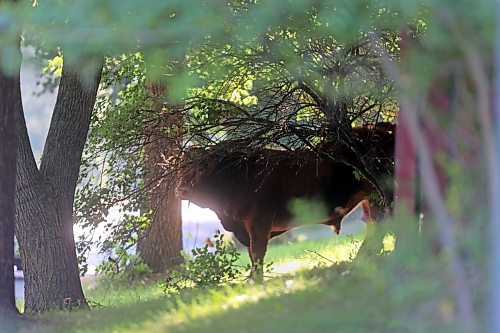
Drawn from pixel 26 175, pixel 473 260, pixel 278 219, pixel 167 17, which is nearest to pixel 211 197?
pixel 278 219

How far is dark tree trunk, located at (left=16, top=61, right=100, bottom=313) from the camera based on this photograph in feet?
28.2

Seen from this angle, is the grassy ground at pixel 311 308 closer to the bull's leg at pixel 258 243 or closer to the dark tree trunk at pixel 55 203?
the dark tree trunk at pixel 55 203

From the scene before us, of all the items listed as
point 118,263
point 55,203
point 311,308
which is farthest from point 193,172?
point 311,308

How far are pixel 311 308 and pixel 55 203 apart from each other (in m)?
4.46

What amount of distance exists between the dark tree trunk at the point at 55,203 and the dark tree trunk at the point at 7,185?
54.0 inches

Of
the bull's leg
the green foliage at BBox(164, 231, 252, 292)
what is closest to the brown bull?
the bull's leg

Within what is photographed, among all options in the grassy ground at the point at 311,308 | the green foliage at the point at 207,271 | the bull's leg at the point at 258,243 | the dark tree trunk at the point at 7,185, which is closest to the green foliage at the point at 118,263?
the green foliage at the point at 207,271

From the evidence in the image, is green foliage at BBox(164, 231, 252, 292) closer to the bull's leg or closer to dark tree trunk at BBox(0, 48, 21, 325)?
the bull's leg

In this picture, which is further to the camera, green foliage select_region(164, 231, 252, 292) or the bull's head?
the bull's head

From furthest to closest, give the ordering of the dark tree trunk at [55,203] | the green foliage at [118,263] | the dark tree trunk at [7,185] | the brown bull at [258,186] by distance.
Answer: the brown bull at [258,186] → the green foliage at [118,263] → the dark tree trunk at [55,203] → the dark tree trunk at [7,185]

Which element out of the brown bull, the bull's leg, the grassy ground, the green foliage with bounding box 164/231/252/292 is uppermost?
the brown bull

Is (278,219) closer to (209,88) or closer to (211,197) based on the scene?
(211,197)

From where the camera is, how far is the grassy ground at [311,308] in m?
4.50

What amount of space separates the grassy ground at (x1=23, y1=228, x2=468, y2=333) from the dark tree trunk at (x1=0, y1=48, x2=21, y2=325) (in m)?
0.42
